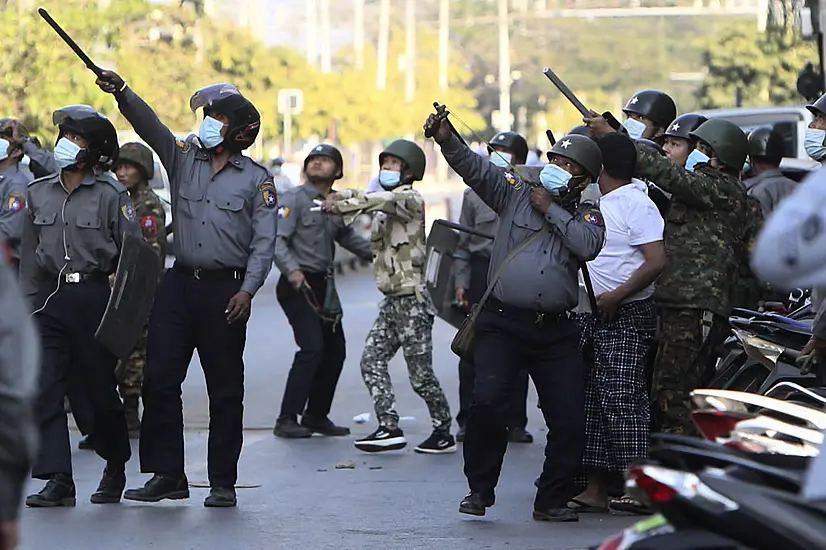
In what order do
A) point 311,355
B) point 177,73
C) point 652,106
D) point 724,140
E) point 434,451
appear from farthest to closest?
point 177,73 → point 311,355 → point 434,451 → point 652,106 → point 724,140

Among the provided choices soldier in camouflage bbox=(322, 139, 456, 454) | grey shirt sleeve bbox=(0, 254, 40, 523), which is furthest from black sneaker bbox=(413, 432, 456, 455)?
grey shirt sleeve bbox=(0, 254, 40, 523)

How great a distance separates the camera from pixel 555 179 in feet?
24.7

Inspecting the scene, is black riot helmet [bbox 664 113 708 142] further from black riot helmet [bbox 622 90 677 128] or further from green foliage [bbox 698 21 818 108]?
green foliage [bbox 698 21 818 108]

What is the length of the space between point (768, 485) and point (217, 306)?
178 inches

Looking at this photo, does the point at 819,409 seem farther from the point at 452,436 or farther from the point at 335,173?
the point at 335,173

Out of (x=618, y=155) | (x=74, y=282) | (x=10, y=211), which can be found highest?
(x=618, y=155)

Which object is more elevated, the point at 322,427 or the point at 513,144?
the point at 513,144

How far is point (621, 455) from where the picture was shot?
7.76 meters

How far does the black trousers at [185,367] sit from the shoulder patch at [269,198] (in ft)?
1.33

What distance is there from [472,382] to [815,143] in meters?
3.25

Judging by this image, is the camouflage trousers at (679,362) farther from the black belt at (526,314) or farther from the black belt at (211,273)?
the black belt at (211,273)

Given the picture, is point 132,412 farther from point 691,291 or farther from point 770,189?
point 770,189

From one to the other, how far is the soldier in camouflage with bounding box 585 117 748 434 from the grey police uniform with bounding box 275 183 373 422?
3.18m

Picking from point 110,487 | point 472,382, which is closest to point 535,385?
point 110,487
